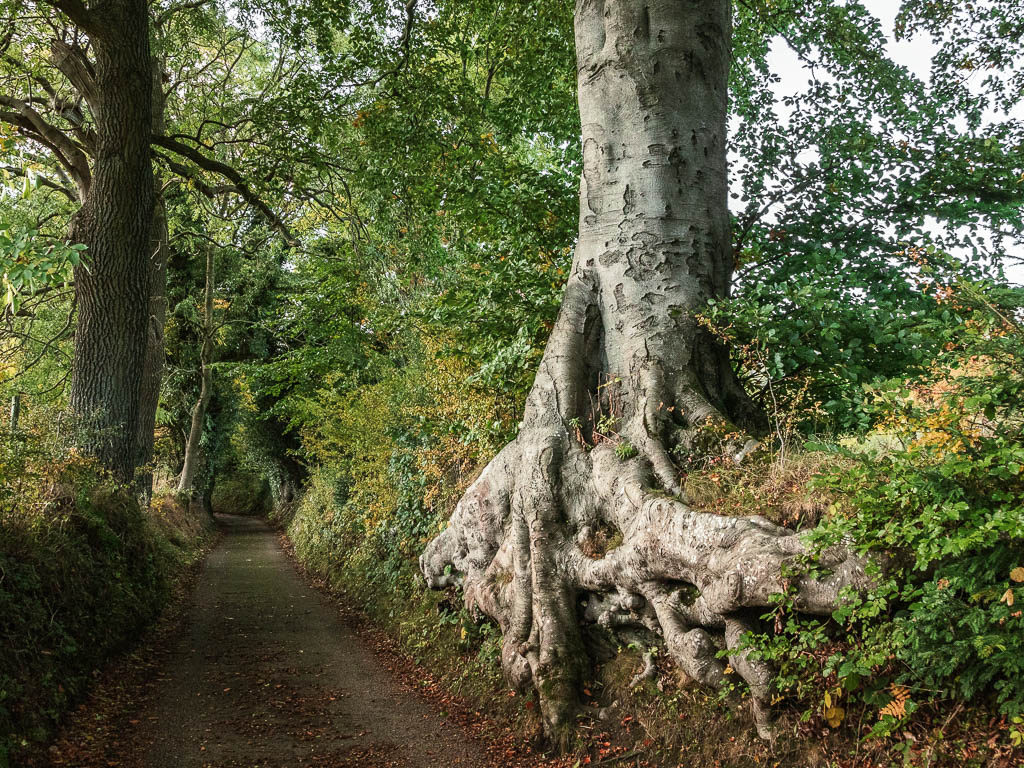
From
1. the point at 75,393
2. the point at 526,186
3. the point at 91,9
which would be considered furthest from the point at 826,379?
the point at 91,9

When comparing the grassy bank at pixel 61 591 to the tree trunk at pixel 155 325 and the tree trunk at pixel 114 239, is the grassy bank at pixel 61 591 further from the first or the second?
the tree trunk at pixel 155 325

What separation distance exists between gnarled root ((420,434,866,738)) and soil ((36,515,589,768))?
2.85 feet

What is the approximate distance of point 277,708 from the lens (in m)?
7.06

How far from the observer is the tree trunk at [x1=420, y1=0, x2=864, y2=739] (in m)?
5.59

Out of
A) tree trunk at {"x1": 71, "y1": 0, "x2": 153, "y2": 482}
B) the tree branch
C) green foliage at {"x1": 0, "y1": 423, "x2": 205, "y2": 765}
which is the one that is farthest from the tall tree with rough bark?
the tree branch

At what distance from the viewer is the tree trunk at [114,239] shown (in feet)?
35.7

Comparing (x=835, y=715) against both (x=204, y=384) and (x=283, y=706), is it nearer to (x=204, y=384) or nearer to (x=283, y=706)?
(x=283, y=706)

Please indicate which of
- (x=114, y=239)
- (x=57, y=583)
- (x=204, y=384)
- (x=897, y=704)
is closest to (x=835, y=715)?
(x=897, y=704)

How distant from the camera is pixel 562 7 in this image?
11.0m

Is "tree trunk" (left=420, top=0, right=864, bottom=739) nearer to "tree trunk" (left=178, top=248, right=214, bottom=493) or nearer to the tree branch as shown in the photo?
the tree branch

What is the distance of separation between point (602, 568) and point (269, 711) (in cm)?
365

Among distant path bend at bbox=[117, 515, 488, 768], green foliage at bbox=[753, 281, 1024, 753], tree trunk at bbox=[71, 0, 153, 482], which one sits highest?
tree trunk at bbox=[71, 0, 153, 482]

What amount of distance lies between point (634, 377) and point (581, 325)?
0.76m

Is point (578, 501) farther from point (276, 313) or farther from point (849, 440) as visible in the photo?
point (276, 313)
